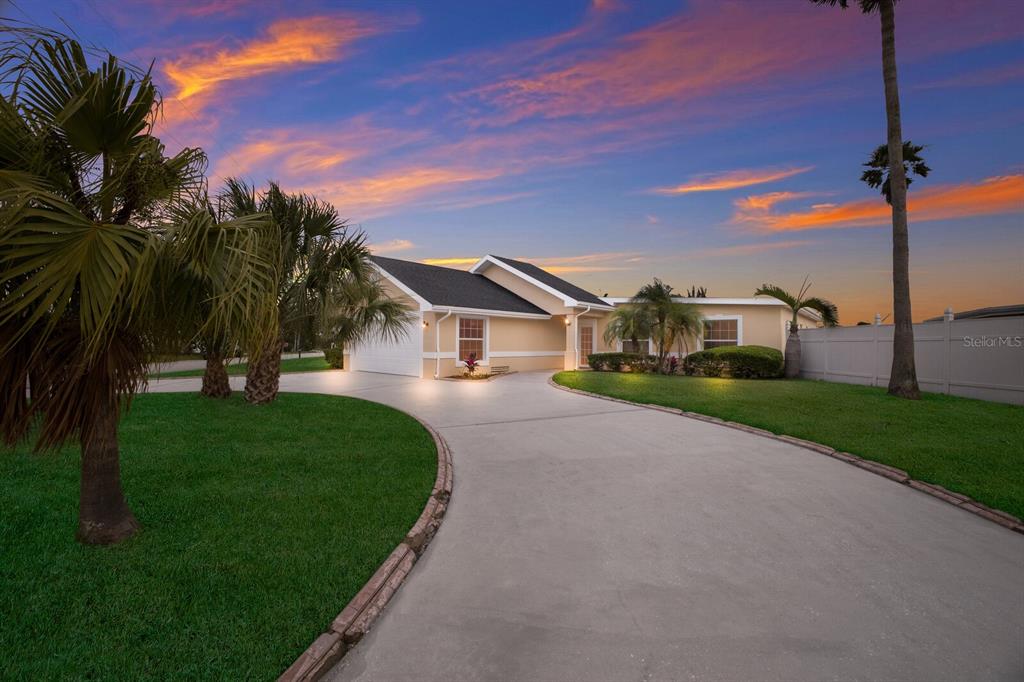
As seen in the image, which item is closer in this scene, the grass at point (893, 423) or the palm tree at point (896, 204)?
the grass at point (893, 423)

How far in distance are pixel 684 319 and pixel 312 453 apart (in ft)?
56.0

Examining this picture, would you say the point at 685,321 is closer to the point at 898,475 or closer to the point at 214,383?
the point at 898,475

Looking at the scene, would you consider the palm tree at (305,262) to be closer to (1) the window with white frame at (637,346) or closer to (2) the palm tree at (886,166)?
(1) the window with white frame at (637,346)

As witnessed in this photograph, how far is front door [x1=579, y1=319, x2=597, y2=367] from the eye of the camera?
24589 mm

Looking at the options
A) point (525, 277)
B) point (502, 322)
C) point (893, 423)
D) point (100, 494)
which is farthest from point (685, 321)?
point (100, 494)

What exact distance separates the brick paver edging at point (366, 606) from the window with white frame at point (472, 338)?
14.9 m

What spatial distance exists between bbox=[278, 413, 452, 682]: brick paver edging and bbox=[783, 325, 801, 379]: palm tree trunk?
60.8 ft

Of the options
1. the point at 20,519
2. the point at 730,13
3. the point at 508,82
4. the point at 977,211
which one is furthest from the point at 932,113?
the point at 20,519

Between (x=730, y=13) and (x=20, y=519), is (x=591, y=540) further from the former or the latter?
(x=730, y=13)

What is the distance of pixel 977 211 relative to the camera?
13.6 m

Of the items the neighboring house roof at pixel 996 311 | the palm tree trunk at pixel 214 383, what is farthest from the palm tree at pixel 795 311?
the palm tree trunk at pixel 214 383

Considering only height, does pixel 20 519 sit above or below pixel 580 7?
below

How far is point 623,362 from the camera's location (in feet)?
70.8

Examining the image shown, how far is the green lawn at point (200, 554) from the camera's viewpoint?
8.71ft
